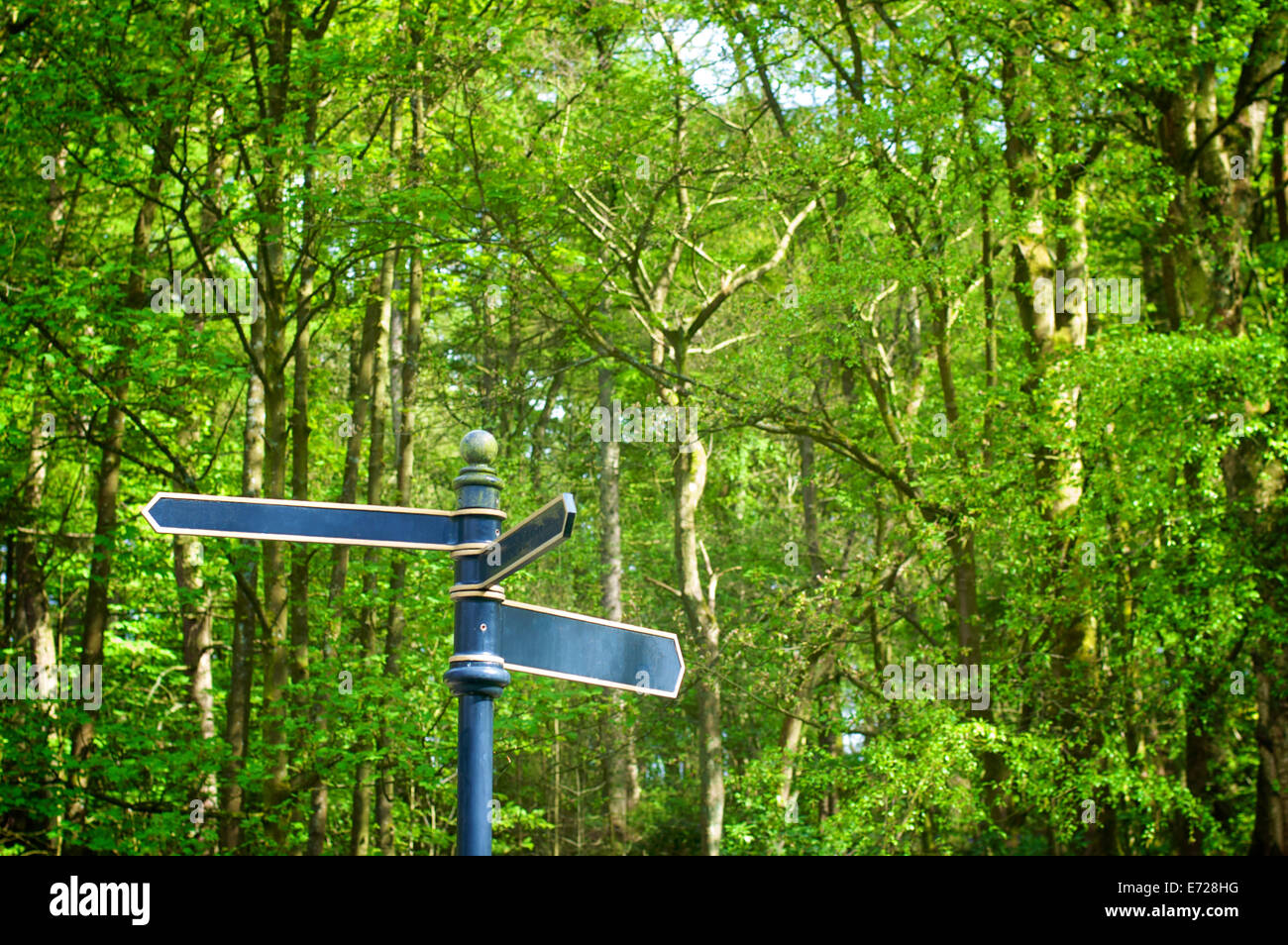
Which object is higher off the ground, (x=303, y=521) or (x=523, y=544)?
(x=303, y=521)

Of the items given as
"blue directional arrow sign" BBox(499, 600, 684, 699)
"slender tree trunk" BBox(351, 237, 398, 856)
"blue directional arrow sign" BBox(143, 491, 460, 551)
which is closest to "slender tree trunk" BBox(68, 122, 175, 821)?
"slender tree trunk" BBox(351, 237, 398, 856)

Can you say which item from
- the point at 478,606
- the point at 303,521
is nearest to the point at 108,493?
the point at 303,521

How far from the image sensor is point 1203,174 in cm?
1316

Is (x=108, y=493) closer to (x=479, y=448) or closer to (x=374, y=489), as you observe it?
(x=374, y=489)

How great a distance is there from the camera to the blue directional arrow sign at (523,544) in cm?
268

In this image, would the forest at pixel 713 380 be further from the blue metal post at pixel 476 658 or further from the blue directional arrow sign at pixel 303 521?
the blue metal post at pixel 476 658

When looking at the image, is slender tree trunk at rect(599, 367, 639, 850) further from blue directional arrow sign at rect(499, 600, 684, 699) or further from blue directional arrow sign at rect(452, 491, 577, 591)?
blue directional arrow sign at rect(452, 491, 577, 591)

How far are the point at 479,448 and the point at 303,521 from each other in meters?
0.49

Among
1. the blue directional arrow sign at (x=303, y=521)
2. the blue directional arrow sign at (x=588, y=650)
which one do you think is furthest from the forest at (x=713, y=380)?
the blue directional arrow sign at (x=303, y=521)

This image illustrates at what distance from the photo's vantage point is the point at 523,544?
114 inches

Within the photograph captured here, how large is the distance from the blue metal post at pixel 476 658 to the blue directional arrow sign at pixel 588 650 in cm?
7

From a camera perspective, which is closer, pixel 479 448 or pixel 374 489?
pixel 479 448

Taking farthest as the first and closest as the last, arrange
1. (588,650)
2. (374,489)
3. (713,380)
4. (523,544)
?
(713,380) < (374,489) < (588,650) < (523,544)
